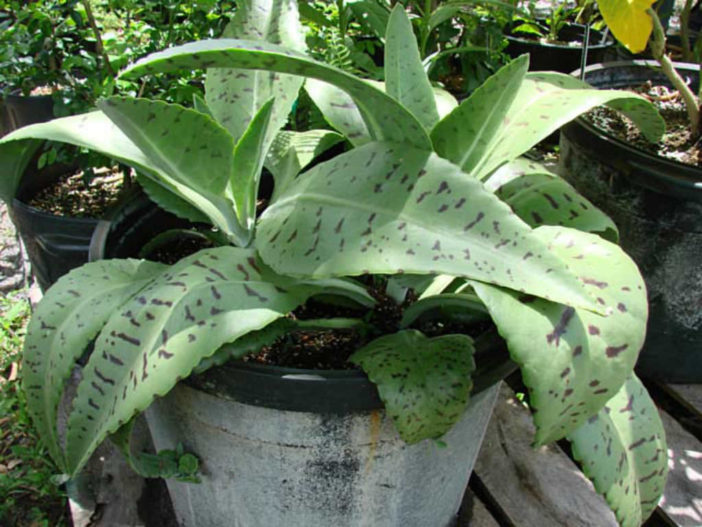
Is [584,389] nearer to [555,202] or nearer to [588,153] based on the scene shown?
[555,202]

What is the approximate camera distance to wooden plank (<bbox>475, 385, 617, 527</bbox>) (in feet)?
4.02

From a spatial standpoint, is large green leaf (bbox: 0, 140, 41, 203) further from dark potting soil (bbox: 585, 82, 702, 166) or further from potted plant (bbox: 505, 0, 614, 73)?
potted plant (bbox: 505, 0, 614, 73)

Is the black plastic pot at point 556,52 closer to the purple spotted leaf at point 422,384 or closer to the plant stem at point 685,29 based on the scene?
the plant stem at point 685,29

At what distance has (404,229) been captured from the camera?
70cm

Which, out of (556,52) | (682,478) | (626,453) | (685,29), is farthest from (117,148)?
(556,52)

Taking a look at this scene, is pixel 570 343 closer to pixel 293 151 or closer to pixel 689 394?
pixel 293 151

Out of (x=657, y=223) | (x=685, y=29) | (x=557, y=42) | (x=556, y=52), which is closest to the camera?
(x=657, y=223)

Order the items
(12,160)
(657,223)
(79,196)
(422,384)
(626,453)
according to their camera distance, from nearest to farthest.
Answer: (422,384), (626,453), (12,160), (657,223), (79,196)

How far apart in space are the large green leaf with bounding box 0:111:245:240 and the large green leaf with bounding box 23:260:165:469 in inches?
5.2

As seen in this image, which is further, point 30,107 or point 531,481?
point 30,107

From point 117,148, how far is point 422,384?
0.47 meters

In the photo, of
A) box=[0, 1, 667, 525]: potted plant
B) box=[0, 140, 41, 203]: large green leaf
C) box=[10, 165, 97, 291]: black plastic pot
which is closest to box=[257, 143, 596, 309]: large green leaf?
box=[0, 1, 667, 525]: potted plant


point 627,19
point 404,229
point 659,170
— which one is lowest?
point 659,170

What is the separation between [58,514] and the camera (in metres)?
1.30
